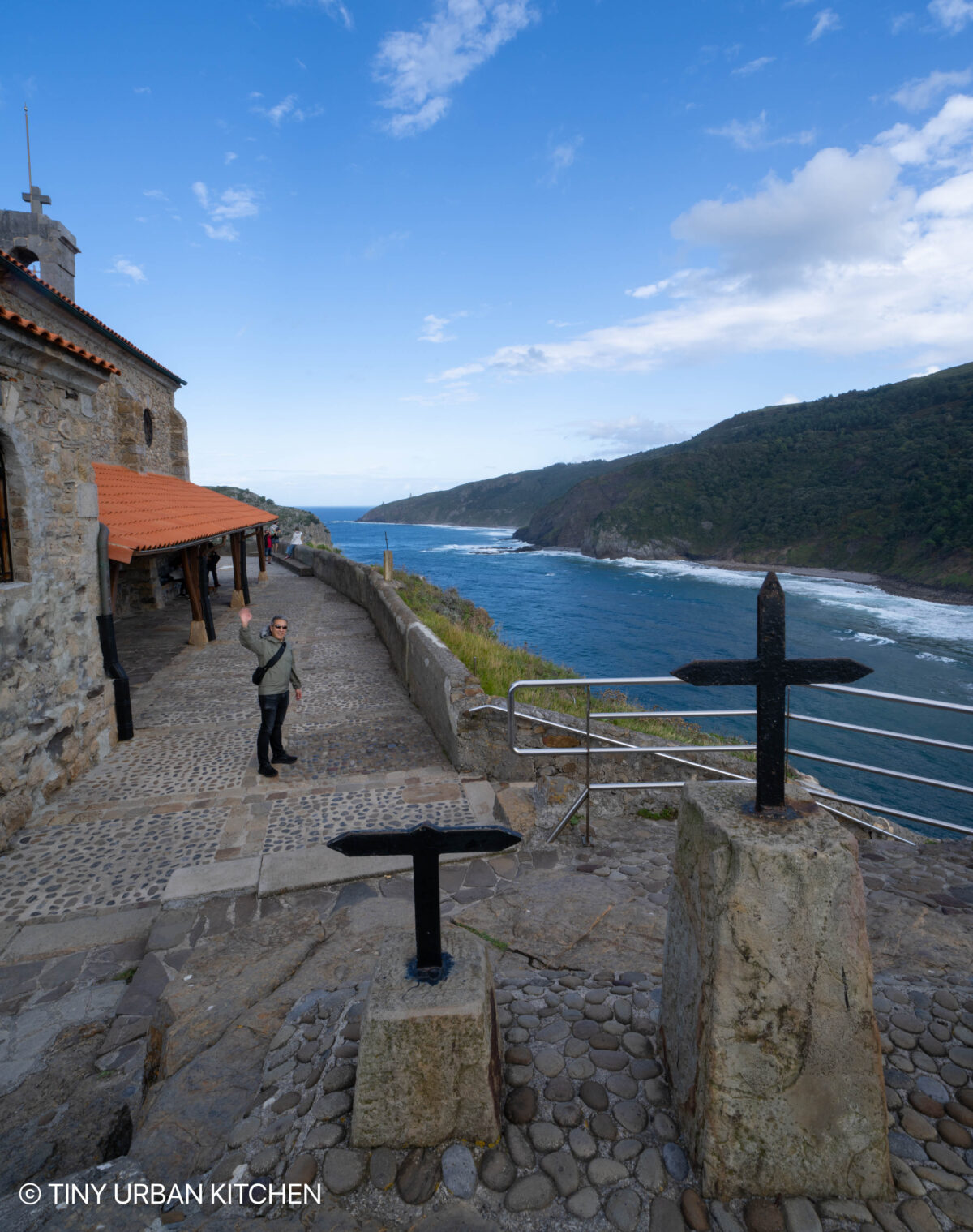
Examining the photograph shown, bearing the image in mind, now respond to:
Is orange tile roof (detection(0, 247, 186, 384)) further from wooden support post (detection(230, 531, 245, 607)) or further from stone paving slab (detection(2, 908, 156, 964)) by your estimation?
stone paving slab (detection(2, 908, 156, 964))

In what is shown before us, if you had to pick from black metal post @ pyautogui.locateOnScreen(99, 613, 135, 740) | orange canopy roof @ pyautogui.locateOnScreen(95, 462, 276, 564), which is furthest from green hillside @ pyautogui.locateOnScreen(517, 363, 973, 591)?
black metal post @ pyautogui.locateOnScreen(99, 613, 135, 740)

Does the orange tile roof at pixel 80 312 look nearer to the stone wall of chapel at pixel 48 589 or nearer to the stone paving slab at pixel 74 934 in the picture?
the stone wall of chapel at pixel 48 589

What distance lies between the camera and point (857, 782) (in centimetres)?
1756

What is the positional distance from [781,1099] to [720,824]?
0.80 meters

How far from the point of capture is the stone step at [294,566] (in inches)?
983

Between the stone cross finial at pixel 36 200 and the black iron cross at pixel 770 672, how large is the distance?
744 inches

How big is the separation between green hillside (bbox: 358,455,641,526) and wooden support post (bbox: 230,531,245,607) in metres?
132

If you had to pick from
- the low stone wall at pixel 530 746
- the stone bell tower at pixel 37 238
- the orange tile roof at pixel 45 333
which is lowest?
the low stone wall at pixel 530 746

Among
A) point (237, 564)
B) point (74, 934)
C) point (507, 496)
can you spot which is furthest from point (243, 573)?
point (507, 496)

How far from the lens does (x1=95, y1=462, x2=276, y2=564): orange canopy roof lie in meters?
8.16

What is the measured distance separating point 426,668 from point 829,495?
65.1 metres

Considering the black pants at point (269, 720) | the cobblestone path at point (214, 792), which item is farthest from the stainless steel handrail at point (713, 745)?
the black pants at point (269, 720)

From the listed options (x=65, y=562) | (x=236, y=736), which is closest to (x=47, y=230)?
(x=65, y=562)

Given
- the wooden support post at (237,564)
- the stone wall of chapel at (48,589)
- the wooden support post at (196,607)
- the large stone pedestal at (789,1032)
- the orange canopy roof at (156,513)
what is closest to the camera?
the large stone pedestal at (789,1032)
